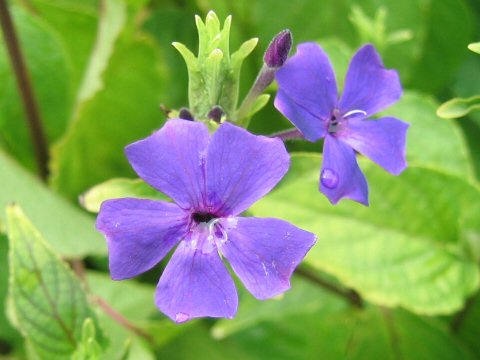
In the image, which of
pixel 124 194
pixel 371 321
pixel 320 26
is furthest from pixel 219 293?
pixel 320 26

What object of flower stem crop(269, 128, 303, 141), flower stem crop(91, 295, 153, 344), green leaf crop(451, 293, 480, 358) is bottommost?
green leaf crop(451, 293, 480, 358)

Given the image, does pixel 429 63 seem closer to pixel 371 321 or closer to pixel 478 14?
pixel 478 14

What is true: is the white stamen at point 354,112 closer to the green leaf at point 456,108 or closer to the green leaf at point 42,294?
the green leaf at point 456,108

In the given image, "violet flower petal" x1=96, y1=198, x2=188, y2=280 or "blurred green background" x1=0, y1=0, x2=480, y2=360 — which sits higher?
"violet flower petal" x1=96, y1=198, x2=188, y2=280

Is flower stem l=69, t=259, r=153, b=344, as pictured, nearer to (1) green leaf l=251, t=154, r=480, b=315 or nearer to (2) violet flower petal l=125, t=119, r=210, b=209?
(1) green leaf l=251, t=154, r=480, b=315

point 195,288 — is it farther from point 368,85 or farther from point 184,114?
point 368,85

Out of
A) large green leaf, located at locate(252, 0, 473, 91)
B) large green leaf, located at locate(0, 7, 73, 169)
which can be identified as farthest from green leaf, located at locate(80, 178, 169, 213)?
large green leaf, located at locate(252, 0, 473, 91)

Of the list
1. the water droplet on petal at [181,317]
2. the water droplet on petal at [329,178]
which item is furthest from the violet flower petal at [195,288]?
the water droplet on petal at [329,178]
